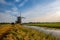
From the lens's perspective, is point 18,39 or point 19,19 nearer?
point 18,39

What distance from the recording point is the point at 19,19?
68625 mm

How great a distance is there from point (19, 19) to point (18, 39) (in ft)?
194

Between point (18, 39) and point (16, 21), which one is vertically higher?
point (18, 39)

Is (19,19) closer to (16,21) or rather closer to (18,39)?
(16,21)

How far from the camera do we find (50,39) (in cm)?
1401

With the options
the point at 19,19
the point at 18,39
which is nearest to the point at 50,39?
Result: the point at 18,39

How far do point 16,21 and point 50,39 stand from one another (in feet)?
187

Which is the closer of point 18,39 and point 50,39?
point 18,39

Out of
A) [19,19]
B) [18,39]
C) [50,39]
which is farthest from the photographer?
[19,19]

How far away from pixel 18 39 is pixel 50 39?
5.15 m

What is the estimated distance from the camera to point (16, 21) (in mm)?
70375

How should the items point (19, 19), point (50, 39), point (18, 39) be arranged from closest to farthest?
point (18, 39) < point (50, 39) < point (19, 19)

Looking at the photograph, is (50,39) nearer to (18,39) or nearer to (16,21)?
(18,39)

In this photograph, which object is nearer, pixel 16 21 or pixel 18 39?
pixel 18 39
